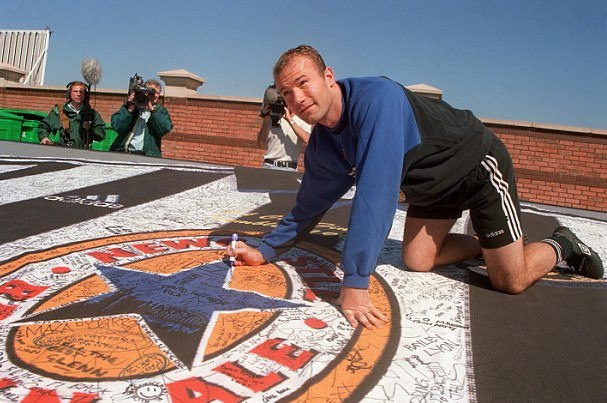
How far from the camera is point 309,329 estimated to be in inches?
62.2

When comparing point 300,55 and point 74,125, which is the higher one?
point 300,55

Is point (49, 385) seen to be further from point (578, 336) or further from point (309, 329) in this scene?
point (578, 336)

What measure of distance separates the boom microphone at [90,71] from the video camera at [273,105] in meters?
3.40

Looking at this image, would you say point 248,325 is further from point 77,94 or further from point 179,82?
point 179,82

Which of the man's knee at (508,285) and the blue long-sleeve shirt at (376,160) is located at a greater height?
the blue long-sleeve shirt at (376,160)

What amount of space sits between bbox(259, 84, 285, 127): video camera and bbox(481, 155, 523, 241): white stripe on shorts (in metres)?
2.21

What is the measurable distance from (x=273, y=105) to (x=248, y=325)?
2.79m

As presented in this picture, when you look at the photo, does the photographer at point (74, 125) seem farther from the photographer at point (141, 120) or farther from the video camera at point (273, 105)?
the video camera at point (273, 105)

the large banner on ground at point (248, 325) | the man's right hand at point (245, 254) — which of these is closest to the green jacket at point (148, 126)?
the large banner on ground at point (248, 325)

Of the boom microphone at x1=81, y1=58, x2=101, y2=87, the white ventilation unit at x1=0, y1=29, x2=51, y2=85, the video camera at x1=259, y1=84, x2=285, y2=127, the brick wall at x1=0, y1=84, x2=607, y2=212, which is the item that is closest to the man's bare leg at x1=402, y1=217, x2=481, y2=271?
the video camera at x1=259, y1=84, x2=285, y2=127

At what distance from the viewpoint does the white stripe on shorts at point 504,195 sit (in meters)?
2.12

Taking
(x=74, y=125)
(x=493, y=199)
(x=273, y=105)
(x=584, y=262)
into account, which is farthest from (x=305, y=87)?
(x=74, y=125)

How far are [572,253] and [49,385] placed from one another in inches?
91.8

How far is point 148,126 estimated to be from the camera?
17.5 ft
